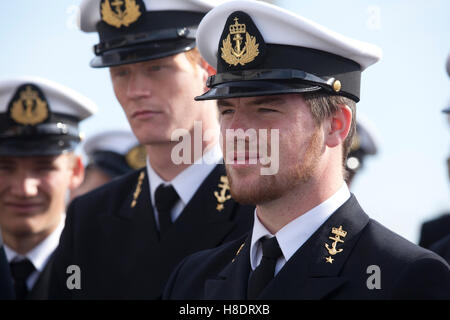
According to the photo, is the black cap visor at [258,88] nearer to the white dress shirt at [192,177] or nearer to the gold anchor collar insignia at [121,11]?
the white dress shirt at [192,177]

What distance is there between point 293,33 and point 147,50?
4.33ft

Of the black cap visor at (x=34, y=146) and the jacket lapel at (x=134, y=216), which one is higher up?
the black cap visor at (x=34, y=146)

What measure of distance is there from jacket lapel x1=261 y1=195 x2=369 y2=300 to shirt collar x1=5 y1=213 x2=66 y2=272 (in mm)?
3045

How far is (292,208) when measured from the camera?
363 centimetres

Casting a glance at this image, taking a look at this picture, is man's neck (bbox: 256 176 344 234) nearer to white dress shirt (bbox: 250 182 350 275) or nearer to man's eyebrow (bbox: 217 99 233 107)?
white dress shirt (bbox: 250 182 350 275)

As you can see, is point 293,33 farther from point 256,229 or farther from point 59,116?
point 59,116

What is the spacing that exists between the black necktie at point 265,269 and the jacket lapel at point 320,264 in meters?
0.07

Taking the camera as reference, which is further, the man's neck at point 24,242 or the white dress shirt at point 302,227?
the man's neck at point 24,242

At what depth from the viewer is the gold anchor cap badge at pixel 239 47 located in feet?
12.6

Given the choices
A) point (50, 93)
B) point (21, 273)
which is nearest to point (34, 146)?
point (50, 93)

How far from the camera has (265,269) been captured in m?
3.64

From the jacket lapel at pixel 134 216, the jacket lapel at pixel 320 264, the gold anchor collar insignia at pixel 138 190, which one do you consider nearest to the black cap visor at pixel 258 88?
the jacket lapel at pixel 320 264

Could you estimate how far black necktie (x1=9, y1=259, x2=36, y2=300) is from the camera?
609cm
